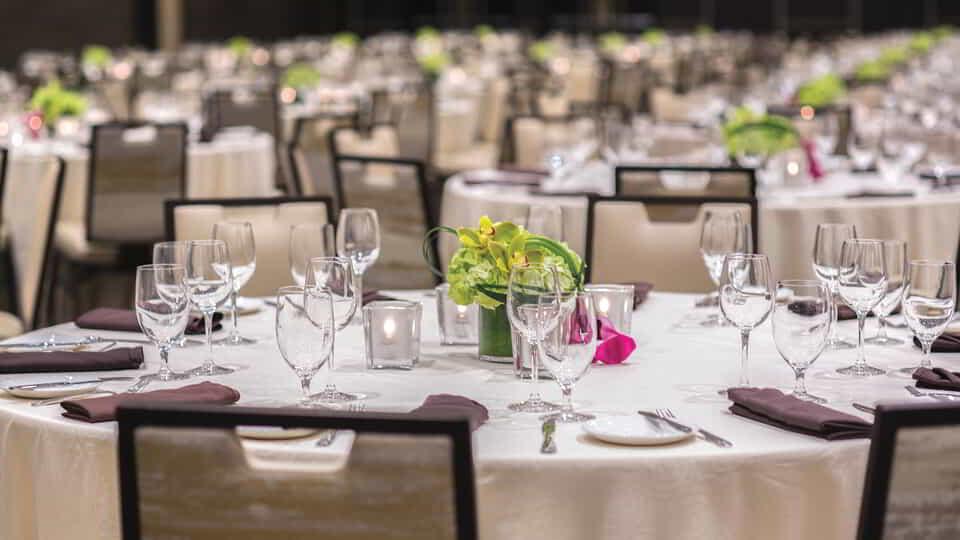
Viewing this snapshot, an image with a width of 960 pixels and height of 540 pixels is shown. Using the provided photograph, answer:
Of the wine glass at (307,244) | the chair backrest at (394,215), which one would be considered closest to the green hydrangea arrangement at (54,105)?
the chair backrest at (394,215)

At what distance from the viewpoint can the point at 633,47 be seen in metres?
21.8

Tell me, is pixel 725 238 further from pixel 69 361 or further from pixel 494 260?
pixel 69 361

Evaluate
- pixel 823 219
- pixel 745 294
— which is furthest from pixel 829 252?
pixel 823 219

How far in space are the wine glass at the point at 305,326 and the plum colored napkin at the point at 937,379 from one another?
3.39 ft

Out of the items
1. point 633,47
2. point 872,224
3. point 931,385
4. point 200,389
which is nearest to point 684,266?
point 872,224

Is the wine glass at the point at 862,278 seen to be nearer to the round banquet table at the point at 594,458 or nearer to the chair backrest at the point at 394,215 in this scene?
the round banquet table at the point at 594,458

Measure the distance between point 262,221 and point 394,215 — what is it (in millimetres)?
1429

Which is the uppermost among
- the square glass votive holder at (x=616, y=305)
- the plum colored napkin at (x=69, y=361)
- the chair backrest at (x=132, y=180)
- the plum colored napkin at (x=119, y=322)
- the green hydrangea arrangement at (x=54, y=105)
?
the green hydrangea arrangement at (x=54, y=105)

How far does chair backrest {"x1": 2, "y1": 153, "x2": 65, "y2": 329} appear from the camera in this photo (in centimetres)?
596

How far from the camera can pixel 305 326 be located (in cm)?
260

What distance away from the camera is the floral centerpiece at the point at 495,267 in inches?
117

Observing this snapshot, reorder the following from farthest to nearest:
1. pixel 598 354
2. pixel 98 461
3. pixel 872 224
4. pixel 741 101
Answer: pixel 741 101, pixel 872 224, pixel 598 354, pixel 98 461

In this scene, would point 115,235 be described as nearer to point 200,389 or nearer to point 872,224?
point 872,224

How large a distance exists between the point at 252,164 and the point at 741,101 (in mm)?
3598
